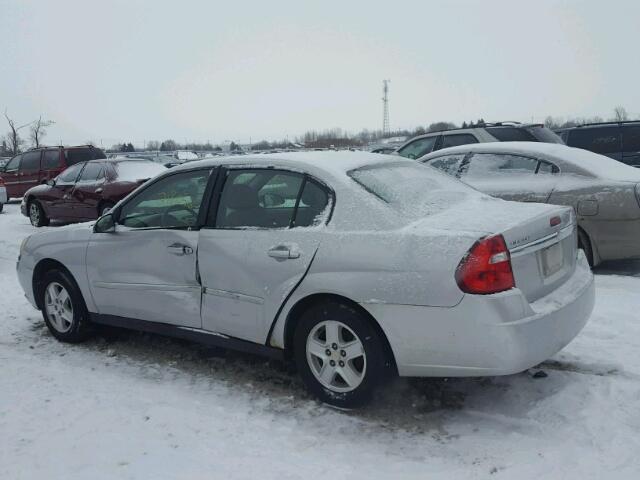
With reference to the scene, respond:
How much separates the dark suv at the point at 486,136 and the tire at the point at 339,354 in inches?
292

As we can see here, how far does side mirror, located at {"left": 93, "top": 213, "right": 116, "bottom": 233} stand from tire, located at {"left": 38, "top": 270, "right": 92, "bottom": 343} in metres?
0.54

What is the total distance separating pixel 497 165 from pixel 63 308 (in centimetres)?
498

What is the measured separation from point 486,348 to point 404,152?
8617 mm

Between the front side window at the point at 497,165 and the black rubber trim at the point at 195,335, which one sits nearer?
the black rubber trim at the point at 195,335

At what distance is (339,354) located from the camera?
3.77 metres

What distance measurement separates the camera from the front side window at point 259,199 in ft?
13.5

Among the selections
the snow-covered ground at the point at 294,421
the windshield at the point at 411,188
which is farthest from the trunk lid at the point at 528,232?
the snow-covered ground at the point at 294,421

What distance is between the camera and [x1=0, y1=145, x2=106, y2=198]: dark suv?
1667cm

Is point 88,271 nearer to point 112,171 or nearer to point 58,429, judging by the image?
point 58,429

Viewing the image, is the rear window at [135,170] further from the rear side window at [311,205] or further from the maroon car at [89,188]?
the rear side window at [311,205]

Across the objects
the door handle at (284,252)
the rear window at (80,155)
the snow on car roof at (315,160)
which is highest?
the snow on car roof at (315,160)

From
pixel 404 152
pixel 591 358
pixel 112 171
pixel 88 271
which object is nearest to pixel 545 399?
pixel 591 358

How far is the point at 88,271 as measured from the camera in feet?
16.5

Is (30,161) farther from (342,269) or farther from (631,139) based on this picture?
(342,269)
